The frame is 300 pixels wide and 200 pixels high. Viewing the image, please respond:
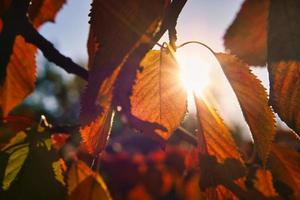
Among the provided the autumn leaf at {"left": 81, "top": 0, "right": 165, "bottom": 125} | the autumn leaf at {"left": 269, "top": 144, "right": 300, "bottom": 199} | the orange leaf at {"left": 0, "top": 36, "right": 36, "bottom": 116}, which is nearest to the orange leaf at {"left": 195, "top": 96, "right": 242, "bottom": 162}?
the autumn leaf at {"left": 269, "top": 144, "right": 300, "bottom": 199}

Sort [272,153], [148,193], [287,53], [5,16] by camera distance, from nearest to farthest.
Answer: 1. [287,53]
2. [5,16]
3. [272,153]
4. [148,193]

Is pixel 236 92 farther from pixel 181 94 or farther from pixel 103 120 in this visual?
pixel 103 120

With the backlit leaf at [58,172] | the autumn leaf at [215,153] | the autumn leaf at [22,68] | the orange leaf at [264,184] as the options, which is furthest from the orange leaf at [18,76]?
the orange leaf at [264,184]

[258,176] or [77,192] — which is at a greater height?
[258,176]

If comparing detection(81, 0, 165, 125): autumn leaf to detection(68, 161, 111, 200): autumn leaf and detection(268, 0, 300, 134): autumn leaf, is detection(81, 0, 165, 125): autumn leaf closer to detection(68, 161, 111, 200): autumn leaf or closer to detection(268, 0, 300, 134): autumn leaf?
detection(268, 0, 300, 134): autumn leaf

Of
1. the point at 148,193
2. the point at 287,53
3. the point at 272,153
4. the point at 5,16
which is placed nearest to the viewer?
the point at 287,53

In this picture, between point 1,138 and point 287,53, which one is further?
point 1,138

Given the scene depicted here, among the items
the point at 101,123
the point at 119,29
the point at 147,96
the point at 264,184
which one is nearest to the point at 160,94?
the point at 147,96

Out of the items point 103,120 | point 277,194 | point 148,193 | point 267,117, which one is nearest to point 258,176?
point 277,194
